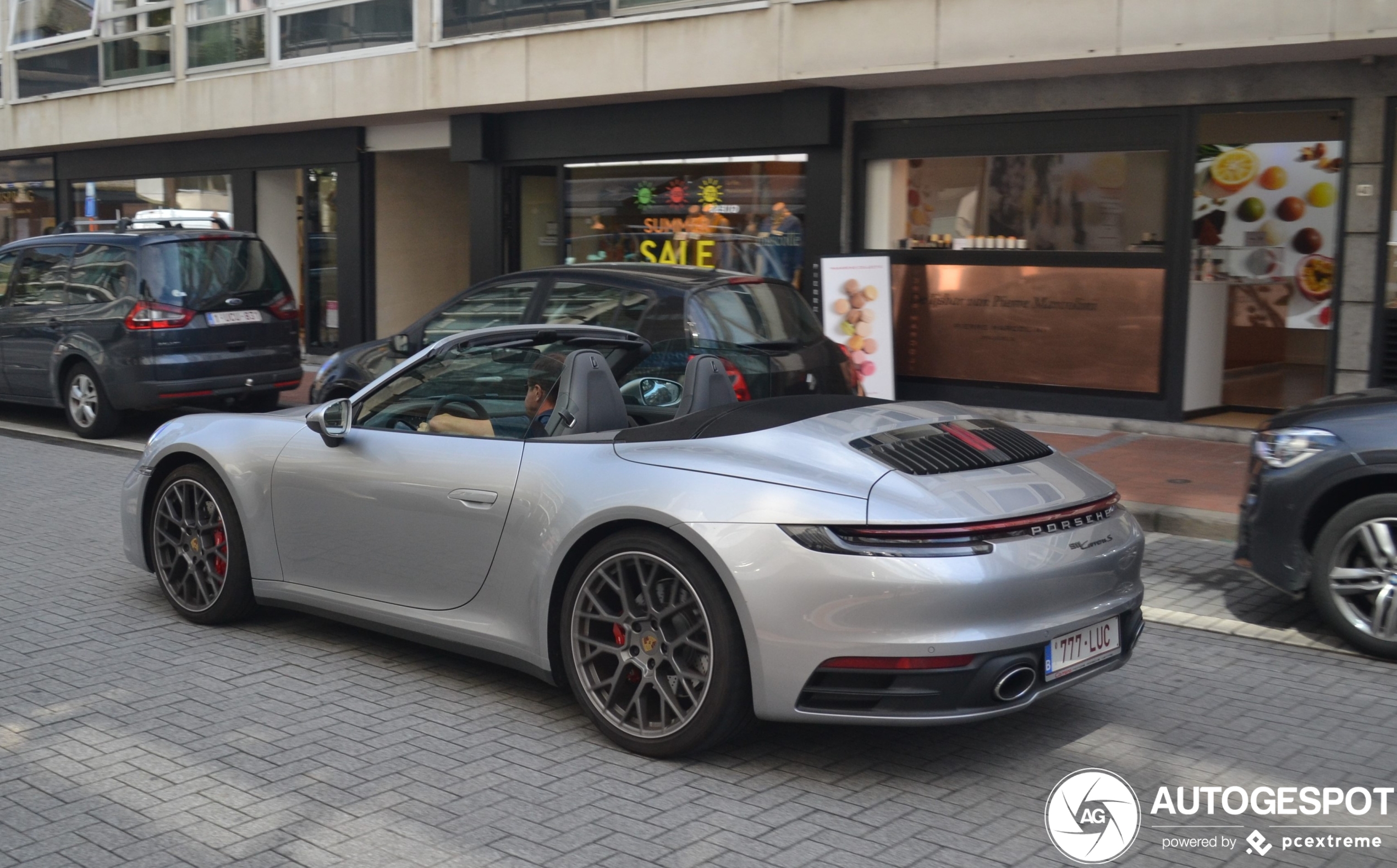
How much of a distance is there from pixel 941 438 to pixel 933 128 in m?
9.52

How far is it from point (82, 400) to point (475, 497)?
907cm

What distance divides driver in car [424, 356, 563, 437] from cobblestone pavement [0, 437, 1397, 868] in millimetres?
975

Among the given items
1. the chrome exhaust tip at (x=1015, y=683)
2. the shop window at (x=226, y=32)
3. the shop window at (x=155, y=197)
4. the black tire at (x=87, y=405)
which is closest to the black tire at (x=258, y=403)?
the black tire at (x=87, y=405)

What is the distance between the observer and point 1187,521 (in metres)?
8.62

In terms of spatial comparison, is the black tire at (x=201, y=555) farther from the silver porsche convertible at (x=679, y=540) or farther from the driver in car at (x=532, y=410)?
the driver in car at (x=532, y=410)

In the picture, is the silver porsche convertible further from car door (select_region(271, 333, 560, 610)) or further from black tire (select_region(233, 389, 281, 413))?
black tire (select_region(233, 389, 281, 413))

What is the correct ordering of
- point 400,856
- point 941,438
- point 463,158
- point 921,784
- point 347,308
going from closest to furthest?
point 400,856 → point 921,784 → point 941,438 → point 463,158 → point 347,308

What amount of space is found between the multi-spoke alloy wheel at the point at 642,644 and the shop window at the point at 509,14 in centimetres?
1182

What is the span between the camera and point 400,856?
3.68 meters

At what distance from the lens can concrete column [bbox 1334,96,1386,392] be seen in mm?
10984

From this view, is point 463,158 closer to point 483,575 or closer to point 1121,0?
point 1121,0

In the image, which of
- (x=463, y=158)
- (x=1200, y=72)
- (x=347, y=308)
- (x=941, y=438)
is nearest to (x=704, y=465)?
(x=941, y=438)

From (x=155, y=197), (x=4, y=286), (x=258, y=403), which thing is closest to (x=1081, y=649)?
(x=258, y=403)

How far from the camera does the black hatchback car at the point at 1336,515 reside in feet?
19.2
